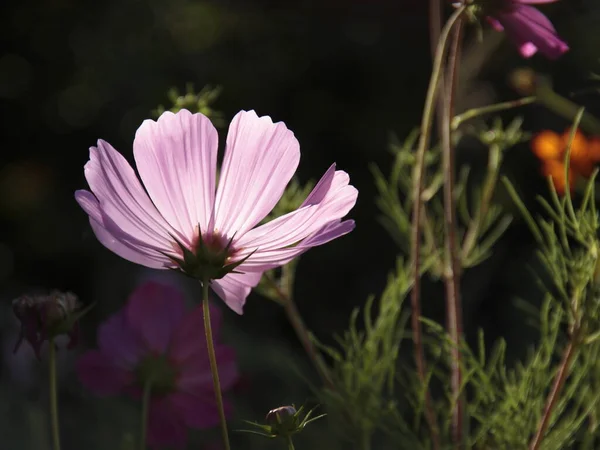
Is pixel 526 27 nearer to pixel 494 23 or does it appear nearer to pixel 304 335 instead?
pixel 494 23

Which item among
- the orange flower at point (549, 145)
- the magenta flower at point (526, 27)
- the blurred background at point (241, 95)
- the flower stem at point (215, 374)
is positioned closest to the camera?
the flower stem at point (215, 374)

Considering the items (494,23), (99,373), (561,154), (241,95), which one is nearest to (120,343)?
(99,373)

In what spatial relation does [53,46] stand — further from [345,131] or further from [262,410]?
[262,410]

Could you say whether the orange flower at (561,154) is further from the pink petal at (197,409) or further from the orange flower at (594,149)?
the pink petal at (197,409)

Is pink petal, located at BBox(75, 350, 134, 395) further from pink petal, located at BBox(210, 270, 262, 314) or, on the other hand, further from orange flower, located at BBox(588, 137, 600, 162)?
orange flower, located at BBox(588, 137, 600, 162)

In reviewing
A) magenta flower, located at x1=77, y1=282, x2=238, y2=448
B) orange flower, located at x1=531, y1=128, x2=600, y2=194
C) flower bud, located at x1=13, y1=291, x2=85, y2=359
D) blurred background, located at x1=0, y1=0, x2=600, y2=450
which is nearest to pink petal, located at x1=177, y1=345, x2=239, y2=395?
magenta flower, located at x1=77, y1=282, x2=238, y2=448

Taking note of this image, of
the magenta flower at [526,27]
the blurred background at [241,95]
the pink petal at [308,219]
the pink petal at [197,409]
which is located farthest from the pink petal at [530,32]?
the blurred background at [241,95]

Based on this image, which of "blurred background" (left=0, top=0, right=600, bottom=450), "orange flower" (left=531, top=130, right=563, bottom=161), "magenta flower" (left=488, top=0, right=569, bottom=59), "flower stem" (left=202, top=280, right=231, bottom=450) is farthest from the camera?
"blurred background" (left=0, top=0, right=600, bottom=450)
